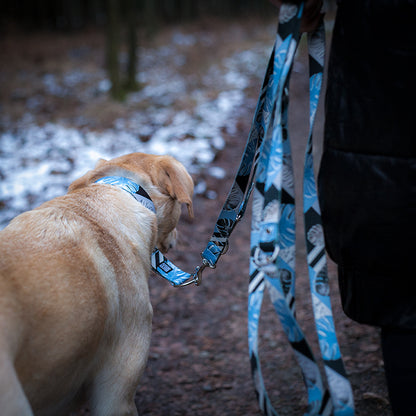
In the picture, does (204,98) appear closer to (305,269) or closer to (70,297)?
(305,269)

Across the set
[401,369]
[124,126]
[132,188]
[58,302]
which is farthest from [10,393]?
[124,126]

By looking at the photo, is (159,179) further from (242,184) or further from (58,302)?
(58,302)

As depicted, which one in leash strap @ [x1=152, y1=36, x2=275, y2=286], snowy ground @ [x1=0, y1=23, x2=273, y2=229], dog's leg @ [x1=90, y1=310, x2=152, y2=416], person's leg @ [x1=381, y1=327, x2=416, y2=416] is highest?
leash strap @ [x1=152, y1=36, x2=275, y2=286]

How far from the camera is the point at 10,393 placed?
1537mm

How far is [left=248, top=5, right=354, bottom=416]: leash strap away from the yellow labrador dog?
1.94 feet

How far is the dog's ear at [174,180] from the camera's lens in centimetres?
270

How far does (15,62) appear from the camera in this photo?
15516mm

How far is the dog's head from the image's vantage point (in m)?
2.75

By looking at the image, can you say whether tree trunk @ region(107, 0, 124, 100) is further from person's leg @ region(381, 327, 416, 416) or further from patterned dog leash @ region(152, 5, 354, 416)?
person's leg @ region(381, 327, 416, 416)

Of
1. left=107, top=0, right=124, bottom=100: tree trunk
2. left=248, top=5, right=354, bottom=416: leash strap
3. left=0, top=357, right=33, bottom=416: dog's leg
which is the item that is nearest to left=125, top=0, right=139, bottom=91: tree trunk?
left=107, top=0, right=124, bottom=100: tree trunk

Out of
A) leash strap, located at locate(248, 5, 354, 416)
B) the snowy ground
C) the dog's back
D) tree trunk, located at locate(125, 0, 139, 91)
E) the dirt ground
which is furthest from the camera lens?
tree trunk, located at locate(125, 0, 139, 91)

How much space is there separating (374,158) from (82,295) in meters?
1.34

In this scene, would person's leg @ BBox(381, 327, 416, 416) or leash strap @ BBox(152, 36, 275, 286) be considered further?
leash strap @ BBox(152, 36, 275, 286)

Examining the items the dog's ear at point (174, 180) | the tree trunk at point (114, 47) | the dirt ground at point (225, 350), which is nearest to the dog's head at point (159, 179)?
the dog's ear at point (174, 180)
